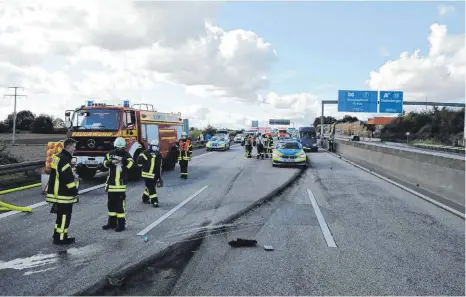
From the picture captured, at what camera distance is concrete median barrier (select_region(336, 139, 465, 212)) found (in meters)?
11.2

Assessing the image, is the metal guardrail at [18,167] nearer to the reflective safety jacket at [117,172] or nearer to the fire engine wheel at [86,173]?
the fire engine wheel at [86,173]

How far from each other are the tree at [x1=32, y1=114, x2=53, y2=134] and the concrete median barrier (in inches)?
2894

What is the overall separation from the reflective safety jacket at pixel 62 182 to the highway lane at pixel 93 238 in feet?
2.33

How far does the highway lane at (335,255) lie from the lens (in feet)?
16.6

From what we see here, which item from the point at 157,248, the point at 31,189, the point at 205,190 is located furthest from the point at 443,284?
the point at 31,189

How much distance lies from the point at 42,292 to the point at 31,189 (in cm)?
909

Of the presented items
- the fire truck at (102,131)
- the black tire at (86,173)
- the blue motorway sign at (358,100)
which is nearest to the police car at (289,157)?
the fire truck at (102,131)

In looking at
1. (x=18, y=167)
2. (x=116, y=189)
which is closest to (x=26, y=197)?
(x=18, y=167)

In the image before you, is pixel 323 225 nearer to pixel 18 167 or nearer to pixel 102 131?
pixel 102 131

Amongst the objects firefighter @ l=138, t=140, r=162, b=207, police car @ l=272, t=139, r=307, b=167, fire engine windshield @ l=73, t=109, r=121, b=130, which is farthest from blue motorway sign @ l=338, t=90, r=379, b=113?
firefighter @ l=138, t=140, r=162, b=207

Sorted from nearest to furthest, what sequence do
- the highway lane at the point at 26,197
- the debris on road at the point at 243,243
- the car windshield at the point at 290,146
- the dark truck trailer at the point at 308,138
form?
the debris on road at the point at 243,243
the highway lane at the point at 26,197
the car windshield at the point at 290,146
the dark truck trailer at the point at 308,138

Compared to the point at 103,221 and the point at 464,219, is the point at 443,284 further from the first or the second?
the point at 103,221

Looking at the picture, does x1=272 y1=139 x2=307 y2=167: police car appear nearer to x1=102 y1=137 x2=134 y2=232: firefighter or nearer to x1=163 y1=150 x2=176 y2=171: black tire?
x1=163 y1=150 x2=176 y2=171: black tire

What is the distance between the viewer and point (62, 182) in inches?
278
